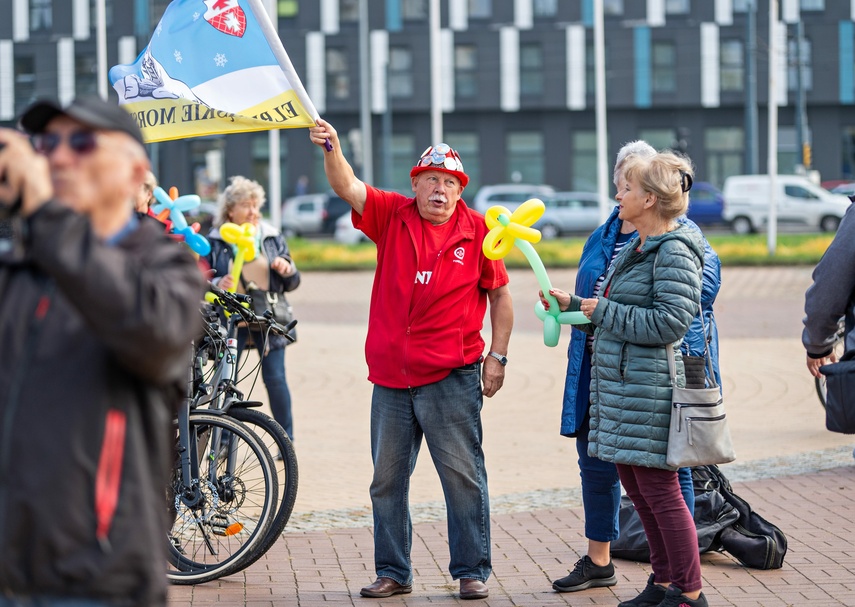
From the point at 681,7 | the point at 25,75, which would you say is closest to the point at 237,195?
the point at 25,75

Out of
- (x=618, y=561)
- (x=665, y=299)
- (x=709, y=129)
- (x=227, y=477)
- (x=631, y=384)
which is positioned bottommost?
(x=618, y=561)

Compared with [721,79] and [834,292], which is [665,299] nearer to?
[834,292]

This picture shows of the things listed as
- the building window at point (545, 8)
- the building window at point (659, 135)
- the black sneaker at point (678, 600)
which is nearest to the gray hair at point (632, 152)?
Answer: the black sneaker at point (678, 600)

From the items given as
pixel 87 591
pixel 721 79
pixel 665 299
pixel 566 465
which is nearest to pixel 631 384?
pixel 665 299

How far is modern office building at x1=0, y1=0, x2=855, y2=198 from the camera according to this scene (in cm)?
5419

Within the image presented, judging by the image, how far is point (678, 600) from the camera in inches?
187

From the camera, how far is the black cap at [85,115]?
2.52 m

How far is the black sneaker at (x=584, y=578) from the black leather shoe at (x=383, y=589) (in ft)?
2.17

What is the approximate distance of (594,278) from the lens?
17.5 feet

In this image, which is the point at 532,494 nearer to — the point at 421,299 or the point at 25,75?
the point at 421,299

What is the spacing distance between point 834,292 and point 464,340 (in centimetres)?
151

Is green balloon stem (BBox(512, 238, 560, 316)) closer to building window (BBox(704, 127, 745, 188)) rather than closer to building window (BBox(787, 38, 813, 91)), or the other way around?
building window (BBox(787, 38, 813, 91))

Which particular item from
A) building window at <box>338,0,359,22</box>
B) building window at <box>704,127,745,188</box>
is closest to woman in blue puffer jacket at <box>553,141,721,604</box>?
building window at <box>338,0,359,22</box>

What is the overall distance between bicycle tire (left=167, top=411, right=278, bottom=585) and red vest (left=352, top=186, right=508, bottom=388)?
0.65 m
